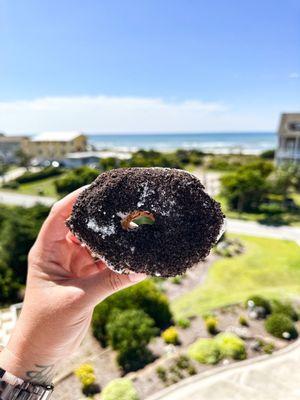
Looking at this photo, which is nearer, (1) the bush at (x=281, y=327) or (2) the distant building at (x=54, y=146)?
(1) the bush at (x=281, y=327)

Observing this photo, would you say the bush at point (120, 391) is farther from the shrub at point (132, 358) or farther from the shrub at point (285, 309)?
the shrub at point (285, 309)

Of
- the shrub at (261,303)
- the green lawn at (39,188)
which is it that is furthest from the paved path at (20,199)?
the shrub at (261,303)

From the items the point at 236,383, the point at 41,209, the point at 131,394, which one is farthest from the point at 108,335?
the point at 41,209

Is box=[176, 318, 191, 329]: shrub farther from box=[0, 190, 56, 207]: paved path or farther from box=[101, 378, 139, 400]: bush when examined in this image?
box=[0, 190, 56, 207]: paved path

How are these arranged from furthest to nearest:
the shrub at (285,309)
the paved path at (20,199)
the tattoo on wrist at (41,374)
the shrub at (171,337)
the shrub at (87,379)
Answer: the paved path at (20,199)
the shrub at (285,309)
the shrub at (171,337)
the shrub at (87,379)
the tattoo on wrist at (41,374)

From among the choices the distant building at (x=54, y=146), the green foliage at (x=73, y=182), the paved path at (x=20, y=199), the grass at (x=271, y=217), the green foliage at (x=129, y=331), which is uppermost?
the distant building at (x=54, y=146)

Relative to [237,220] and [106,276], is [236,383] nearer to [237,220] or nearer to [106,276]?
[106,276]
